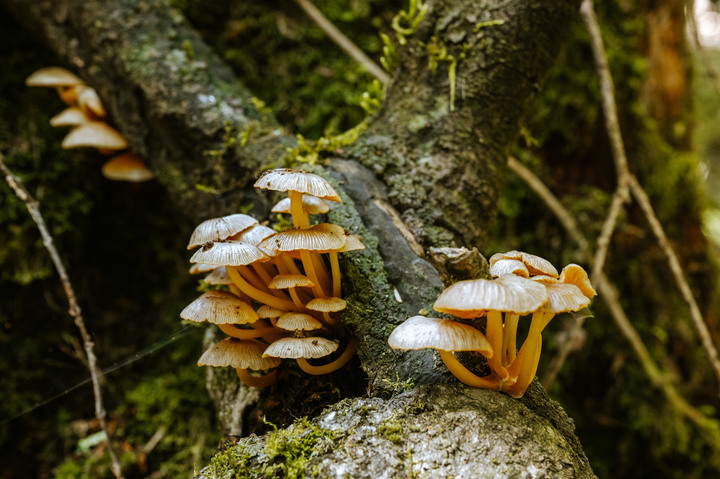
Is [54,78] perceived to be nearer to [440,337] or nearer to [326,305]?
[326,305]

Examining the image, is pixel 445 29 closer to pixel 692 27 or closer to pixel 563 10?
pixel 563 10

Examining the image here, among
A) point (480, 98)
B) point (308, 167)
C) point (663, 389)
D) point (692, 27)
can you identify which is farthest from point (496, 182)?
point (692, 27)

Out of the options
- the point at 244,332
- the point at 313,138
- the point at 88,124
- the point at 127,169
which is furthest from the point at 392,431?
the point at 88,124

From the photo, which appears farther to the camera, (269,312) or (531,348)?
(269,312)

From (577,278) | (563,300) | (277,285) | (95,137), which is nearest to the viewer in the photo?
(563,300)

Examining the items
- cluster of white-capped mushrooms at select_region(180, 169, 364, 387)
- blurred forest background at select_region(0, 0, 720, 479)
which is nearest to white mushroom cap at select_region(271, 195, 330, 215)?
cluster of white-capped mushrooms at select_region(180, 169, 364, 387)
